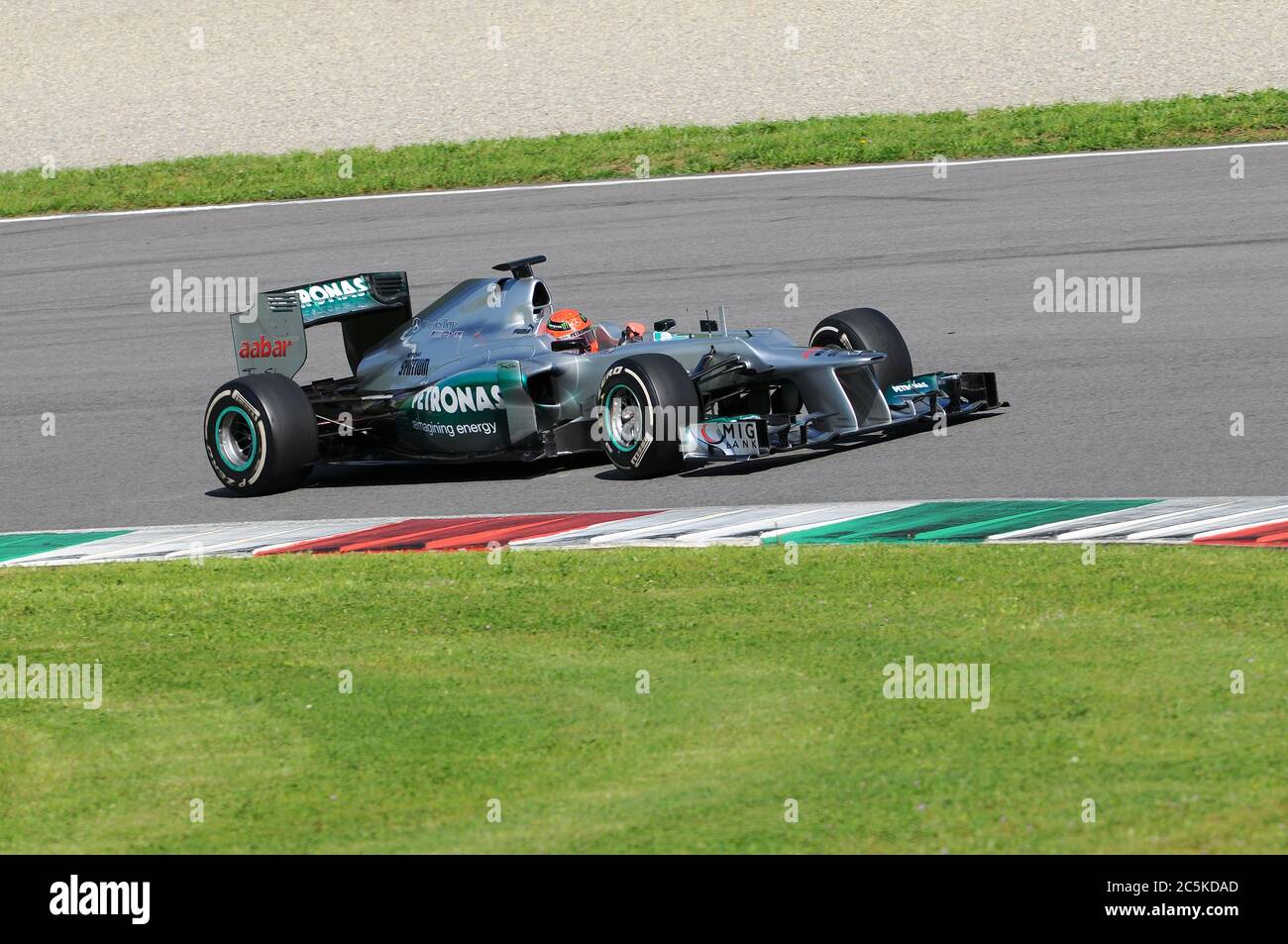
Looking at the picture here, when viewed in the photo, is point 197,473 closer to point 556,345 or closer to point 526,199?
point 556,345

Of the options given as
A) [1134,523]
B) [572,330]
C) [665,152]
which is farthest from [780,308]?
[1134,523]

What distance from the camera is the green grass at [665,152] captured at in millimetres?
19531

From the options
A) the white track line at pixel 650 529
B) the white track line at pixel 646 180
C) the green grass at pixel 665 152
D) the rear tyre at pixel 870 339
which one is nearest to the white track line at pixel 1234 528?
the white track line at pixel 650 529

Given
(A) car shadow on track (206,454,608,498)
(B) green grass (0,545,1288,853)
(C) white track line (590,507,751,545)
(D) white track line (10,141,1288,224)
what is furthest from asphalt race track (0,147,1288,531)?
(B) green grass (0,545,1288,853)

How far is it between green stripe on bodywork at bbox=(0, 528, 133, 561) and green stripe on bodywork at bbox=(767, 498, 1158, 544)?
3973 millimetres

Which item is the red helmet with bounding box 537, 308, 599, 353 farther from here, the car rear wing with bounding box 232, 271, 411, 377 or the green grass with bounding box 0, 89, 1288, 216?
the green grass with bounding box 0, 89, 1288, 216

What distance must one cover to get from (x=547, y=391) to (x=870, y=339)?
2.02m

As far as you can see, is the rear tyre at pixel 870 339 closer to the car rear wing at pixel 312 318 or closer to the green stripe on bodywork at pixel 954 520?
the green stripe on bodywork at pixel 954 520

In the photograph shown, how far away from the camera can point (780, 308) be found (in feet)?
50.0

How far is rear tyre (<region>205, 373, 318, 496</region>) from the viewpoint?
37.7ft

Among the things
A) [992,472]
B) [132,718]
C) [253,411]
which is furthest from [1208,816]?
[253,411]

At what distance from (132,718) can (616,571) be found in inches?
99.6

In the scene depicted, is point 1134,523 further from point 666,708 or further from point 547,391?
point 547,391

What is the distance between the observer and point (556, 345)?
37.5 ft
